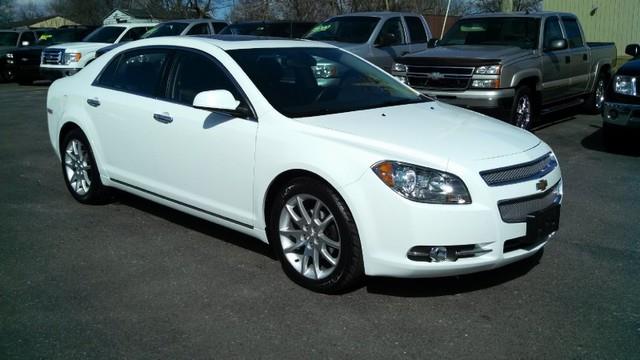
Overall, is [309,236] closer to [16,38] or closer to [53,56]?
[53,56]

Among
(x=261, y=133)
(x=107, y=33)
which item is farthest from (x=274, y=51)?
(x=107, y=33)

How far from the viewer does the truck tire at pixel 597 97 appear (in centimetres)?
1191

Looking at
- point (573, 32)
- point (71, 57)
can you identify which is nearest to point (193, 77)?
point (573, 32)

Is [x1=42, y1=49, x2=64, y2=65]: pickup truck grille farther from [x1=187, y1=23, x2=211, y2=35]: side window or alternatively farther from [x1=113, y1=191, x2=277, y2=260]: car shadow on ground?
[x1=113, y1=191, x2=277, y2=260]: car shadow on ground

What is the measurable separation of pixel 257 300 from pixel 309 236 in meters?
0.51

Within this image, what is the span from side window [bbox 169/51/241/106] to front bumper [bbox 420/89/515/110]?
4.84m

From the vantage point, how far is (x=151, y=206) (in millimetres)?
6293

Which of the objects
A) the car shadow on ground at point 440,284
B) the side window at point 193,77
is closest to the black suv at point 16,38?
the side window at point 193,77

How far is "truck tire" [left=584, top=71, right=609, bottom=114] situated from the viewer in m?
11.9

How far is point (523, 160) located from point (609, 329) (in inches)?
43.3

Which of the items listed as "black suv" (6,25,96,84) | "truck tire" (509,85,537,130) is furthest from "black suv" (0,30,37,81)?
"truck tire" (509,85,537,130)

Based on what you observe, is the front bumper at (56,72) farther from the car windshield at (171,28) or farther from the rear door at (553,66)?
the rear door at (553,66)

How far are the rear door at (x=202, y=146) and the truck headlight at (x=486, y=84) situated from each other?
16.0 ft

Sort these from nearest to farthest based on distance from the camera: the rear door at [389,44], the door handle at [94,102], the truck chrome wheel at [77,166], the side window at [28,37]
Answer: the door handle at [94,102] → the truck chrome wheel at [77,166] → the rear door at [389,44] → the side window at [28,37]
